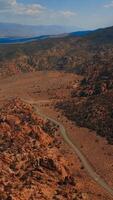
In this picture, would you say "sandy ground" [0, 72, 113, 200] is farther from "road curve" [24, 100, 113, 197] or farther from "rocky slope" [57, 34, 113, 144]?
"rocky slope" [57, 34, 113, 144]

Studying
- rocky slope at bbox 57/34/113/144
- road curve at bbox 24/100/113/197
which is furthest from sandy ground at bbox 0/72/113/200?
rocky slope at bbox 57/34/113/144

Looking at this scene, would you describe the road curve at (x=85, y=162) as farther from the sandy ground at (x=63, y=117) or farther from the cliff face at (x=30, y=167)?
the cliff face at (x=30, y=167)

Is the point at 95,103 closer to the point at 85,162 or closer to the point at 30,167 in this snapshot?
the point at 85,162

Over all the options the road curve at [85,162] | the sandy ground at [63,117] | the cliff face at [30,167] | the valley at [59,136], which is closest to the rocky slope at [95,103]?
the valley at [59,136]

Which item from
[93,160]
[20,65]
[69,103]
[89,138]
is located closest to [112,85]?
[69,103]

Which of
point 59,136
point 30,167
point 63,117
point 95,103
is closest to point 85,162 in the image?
point 59,136

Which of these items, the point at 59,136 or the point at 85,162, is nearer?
the point at 85,162

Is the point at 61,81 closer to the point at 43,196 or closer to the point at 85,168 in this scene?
the point at 85,168
